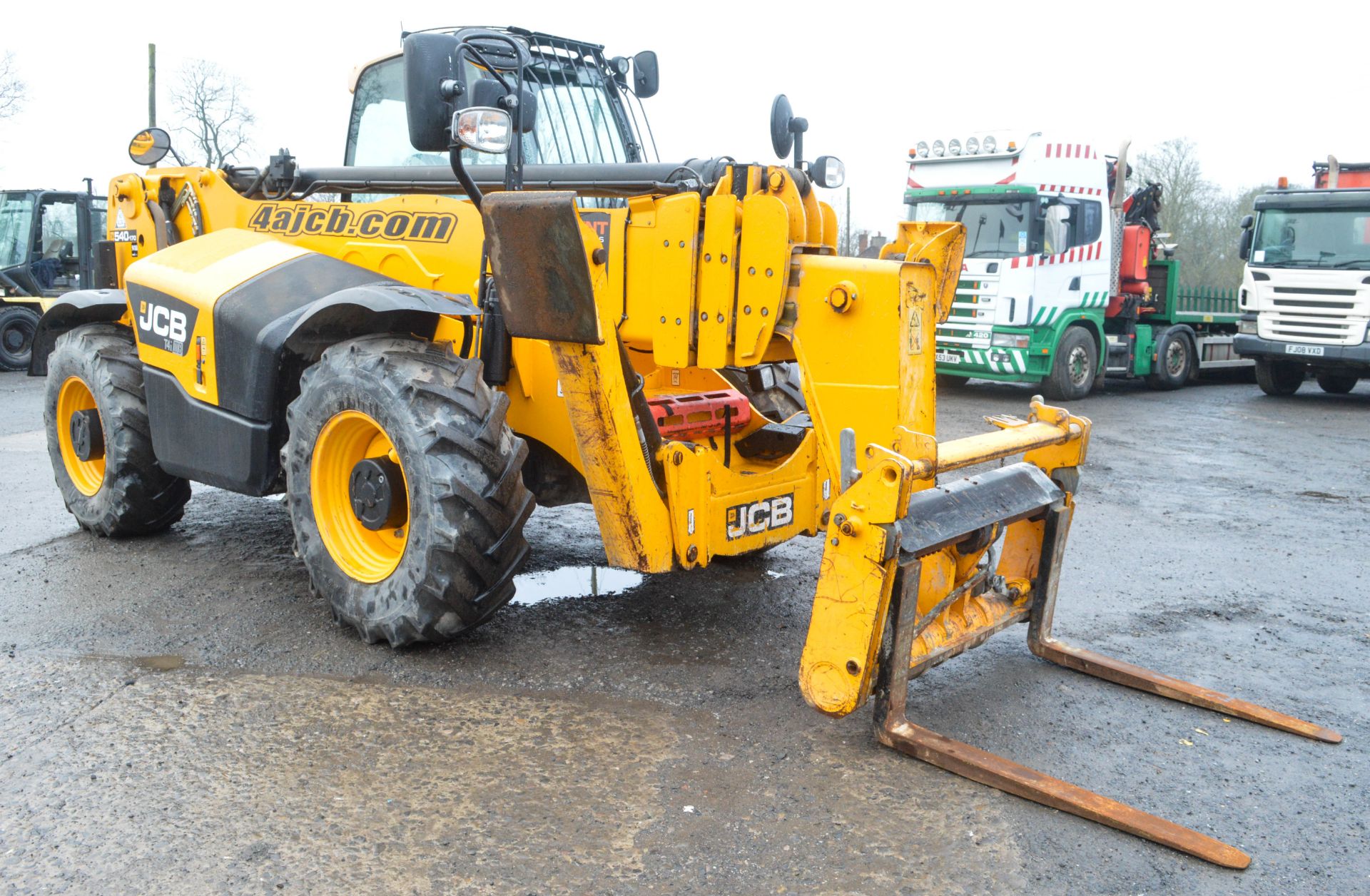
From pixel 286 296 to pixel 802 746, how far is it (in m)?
2.85

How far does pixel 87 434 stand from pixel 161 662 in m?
2.20

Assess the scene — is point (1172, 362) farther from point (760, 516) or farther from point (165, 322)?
point (165, 322)

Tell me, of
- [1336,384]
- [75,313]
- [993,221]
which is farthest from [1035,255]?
[75,313]

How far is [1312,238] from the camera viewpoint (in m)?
14.7

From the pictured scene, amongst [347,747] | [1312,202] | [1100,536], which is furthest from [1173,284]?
[347,747]

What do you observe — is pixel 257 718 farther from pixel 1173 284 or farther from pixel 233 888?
pixel 1173 284

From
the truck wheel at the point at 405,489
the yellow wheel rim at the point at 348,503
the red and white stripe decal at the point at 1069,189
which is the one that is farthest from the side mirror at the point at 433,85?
the red and white stripe decal at the point at 1069,189

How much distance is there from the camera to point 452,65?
396cm

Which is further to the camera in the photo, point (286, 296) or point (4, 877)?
point (286, 296)

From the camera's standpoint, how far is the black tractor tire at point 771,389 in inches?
217

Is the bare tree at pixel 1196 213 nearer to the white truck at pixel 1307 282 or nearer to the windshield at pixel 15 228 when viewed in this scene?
the white truck at pixel 1307 282

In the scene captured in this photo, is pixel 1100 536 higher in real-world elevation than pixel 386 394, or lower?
lower

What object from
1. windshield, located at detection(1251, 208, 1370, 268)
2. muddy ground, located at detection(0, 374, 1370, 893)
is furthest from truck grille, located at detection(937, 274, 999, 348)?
muddy ground, located at detection(0, 374, 1370, 893)

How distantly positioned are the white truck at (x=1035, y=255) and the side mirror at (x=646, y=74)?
836 cm
